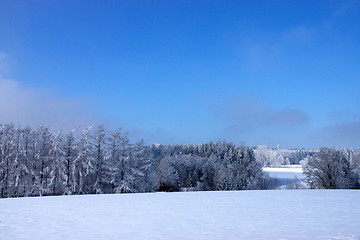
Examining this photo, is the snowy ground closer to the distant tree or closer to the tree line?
the distant tree

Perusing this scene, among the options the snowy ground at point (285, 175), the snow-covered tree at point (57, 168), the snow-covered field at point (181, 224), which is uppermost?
the snow-covered tree at point (57, 168)

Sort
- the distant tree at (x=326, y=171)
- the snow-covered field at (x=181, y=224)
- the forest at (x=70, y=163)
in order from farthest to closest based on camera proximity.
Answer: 1. the distant tree at (x=326, y=171)
2. the forest at (x=70, y=163)
3. the snow-covered field at (x=181, y=224)

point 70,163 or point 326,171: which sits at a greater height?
point 70,163

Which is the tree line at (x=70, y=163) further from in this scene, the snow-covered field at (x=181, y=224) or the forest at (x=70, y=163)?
the snow-covered field at (x=181, y=224)

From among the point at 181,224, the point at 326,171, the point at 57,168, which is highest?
the point at 57,168

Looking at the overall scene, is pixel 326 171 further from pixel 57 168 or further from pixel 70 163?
pixel 57 168

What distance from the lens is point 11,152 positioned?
35500 millimetres

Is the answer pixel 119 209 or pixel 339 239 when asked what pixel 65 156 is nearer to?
pixel 119 209

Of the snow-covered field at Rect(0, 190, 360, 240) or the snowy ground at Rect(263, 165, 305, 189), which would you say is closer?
the snow-covered field at Rect(0, 190, 360, 240)

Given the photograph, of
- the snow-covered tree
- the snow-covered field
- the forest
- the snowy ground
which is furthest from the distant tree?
the snow-covered tree

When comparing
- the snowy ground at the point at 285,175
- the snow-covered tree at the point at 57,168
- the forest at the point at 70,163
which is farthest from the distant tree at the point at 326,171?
the snow-covered tree at the point at 57,168

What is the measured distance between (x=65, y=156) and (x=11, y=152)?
5.86 metres

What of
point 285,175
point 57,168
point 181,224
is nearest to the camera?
point 181,224

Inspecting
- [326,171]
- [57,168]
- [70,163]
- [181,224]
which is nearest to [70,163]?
[70,163]
